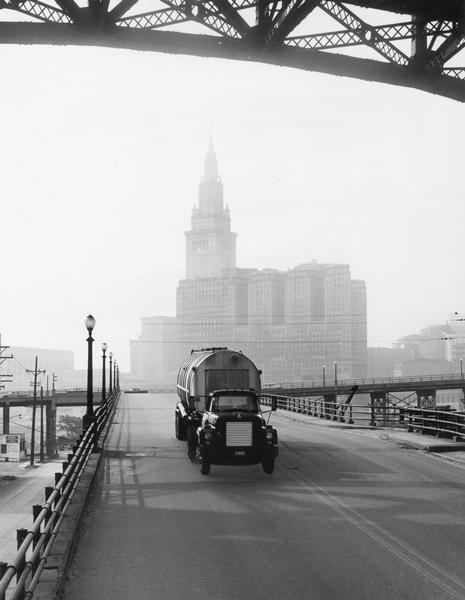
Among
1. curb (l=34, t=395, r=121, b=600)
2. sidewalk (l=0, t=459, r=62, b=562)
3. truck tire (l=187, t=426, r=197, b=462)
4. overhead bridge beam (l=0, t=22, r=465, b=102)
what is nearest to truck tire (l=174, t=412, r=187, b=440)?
sidewalk (l=0, t=459, r=62, b=562)

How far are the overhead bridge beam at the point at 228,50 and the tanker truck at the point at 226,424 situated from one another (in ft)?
32.9

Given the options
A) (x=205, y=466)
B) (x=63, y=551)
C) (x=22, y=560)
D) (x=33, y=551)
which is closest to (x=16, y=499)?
(x=205, y=466)

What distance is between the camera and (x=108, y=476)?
1831cm

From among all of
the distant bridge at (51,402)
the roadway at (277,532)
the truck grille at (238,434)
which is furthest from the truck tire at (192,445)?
the distant bridge at (51,402)

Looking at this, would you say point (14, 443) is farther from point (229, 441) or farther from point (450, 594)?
point (450, 594)

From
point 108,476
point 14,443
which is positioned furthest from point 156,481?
point 14,443

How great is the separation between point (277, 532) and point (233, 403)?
7.57 metres

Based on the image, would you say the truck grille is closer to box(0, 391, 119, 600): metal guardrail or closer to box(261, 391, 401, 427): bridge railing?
box(261, 391, 401, 427): bridge railing

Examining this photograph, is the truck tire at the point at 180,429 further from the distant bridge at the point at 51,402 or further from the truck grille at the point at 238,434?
A: the distant bridge at the point at 51,402

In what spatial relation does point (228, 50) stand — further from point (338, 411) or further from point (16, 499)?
point (16, 499)

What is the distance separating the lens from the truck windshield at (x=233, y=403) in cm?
1919

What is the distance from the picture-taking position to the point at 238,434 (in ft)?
58.5

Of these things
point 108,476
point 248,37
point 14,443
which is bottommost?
point 14,443

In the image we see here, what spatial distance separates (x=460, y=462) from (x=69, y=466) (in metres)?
13.1
